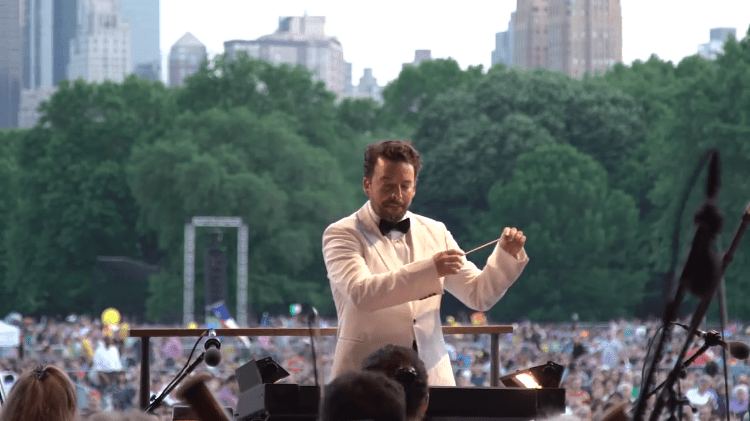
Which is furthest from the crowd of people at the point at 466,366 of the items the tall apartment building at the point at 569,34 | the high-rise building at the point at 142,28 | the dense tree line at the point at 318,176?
the high-rise building at the point at 142,28

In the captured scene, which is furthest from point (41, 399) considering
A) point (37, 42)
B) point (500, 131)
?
point (37, 42)

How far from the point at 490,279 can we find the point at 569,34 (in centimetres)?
12767

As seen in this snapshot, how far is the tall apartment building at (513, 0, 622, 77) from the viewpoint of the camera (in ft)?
421

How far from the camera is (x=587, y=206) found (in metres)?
51.9

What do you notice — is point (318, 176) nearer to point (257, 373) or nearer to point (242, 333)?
point (242, 333)

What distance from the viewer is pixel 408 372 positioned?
9.46 feet

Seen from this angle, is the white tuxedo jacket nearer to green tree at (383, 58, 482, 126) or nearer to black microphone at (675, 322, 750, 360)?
black microphone at (675, 322, 750, 360)

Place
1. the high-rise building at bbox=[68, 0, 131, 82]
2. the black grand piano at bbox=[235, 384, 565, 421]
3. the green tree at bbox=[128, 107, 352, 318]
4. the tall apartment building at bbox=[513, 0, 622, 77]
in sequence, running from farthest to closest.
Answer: the high-rise building at bbox=[68, 0, 131, 82]
the tall apartment building at bbox=[513, 0, 622, 77]
the green tree at bbox=[128, 107, 352, 318]
the black grand piano at bbox=[235, 384, 565, 421]

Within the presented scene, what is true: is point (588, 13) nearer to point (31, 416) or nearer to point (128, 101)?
point (128, 101)

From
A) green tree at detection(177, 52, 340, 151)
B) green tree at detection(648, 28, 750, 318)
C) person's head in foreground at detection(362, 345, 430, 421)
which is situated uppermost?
green tree at detection(177, 52, 340, 151)

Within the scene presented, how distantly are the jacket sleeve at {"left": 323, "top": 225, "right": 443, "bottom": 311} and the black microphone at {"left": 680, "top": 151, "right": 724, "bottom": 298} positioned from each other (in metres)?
2.02

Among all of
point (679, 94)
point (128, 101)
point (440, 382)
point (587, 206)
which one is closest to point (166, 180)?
point (128, 101)

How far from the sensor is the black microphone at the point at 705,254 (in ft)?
6.18

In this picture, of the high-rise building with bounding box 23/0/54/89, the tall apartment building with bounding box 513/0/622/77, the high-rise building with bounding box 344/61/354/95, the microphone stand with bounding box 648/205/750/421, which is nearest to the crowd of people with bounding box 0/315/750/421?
the microphone stand with bounding box 648/205/750/421
